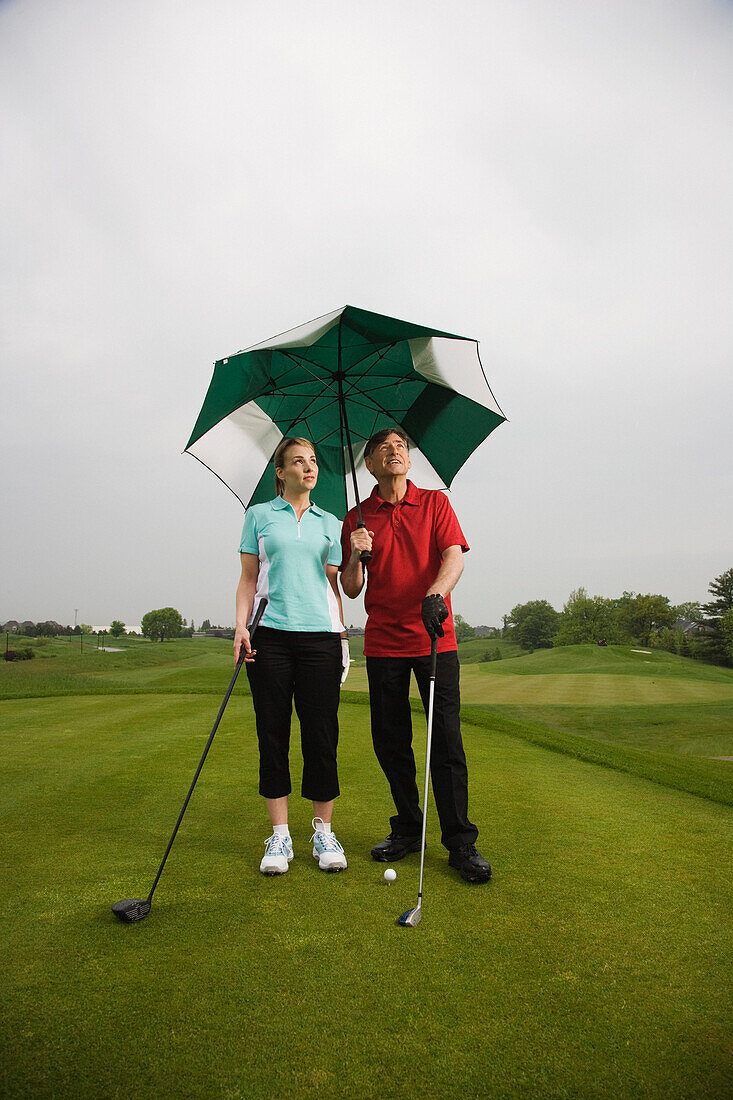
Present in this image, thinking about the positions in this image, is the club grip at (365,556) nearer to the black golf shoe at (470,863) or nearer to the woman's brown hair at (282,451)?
the woman's brown hair at (282,451)

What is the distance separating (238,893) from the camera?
2207 mm

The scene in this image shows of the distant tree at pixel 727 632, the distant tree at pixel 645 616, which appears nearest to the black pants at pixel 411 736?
the distant tree at pixel 727 632

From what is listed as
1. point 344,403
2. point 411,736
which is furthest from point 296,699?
point 344,403

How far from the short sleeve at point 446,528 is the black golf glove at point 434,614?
39 cm

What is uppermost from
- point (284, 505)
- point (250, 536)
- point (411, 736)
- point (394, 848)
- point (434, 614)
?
point (284, 505)

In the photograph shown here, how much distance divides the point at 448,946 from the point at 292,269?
1218 cm

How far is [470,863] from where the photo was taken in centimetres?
236

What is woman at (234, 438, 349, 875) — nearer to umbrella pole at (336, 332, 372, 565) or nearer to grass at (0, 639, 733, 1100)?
umbrella pole at (336, 332, 372, 565)

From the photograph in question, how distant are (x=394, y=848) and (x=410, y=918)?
71cm

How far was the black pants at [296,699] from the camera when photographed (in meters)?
2.75

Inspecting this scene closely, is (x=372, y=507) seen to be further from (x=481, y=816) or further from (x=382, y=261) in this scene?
(x=382, y=261)

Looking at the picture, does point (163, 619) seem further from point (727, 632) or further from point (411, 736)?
point (411, 736)

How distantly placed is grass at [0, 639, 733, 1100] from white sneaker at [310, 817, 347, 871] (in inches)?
2.1

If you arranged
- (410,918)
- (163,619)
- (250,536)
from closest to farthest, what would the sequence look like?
(410,918) < (250,536) < (163,619)
